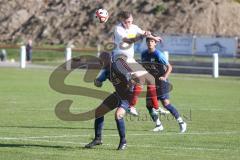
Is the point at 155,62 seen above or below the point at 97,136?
above

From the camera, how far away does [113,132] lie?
1730 centimetres

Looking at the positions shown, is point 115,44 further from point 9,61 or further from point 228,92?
point 9,61

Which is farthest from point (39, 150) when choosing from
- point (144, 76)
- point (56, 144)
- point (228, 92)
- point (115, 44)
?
point (228, 92)

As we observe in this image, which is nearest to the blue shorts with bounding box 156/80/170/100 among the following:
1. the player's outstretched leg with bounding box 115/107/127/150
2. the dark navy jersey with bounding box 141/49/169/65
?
the dark navy jersey with bounding box 141/49/169/65

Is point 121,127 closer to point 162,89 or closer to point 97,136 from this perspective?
point 97,136

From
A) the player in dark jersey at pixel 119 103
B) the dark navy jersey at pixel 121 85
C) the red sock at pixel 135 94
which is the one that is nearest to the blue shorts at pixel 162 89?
the red sock at pixel 135 94

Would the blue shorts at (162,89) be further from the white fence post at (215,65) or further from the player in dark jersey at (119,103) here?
the white fence post at (215,65)

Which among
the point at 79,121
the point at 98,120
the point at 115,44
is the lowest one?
the point at 79,121

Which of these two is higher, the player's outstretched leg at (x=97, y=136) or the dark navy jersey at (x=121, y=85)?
the dark navy jersey at (x=121, y=85)

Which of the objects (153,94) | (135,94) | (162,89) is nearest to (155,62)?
(162,89)

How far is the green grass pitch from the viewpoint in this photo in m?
13.5

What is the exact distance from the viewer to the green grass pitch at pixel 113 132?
13453mm

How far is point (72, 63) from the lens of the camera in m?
53.3

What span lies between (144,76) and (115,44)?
9.75ft
